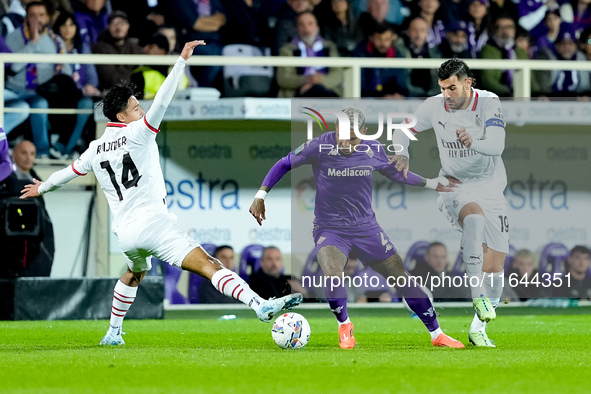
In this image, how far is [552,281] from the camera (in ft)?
37.4

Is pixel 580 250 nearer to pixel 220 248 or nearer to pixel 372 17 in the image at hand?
pixel 220 248

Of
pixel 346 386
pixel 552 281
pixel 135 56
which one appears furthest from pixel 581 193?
pixel 346 386

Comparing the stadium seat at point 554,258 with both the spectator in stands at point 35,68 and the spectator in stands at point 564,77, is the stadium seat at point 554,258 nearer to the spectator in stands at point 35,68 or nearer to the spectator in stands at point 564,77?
the spectator in stands at point 564,77

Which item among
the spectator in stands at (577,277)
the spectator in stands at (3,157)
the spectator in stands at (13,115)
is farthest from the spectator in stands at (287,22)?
the spectator in stands at (577,277)

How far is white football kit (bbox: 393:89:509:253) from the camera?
9266mm

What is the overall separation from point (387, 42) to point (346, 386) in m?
9.55

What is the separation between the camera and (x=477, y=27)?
1575 cm

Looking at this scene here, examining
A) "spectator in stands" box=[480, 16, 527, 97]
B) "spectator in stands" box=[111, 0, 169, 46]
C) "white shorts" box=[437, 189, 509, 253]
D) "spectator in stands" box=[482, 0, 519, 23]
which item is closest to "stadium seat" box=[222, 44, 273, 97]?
"spectator in stands" box=[111, 0, 169, 46]

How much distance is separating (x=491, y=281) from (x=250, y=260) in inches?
177

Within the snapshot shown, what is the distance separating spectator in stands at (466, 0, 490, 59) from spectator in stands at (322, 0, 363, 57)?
1.55 metres

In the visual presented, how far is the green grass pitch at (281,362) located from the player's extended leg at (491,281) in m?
0.21

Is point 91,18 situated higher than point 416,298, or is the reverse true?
point 91,18

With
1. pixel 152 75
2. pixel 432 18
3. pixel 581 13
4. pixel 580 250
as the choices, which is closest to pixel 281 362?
pixel 580 250

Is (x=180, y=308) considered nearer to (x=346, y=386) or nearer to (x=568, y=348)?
(x=568, y=348)
